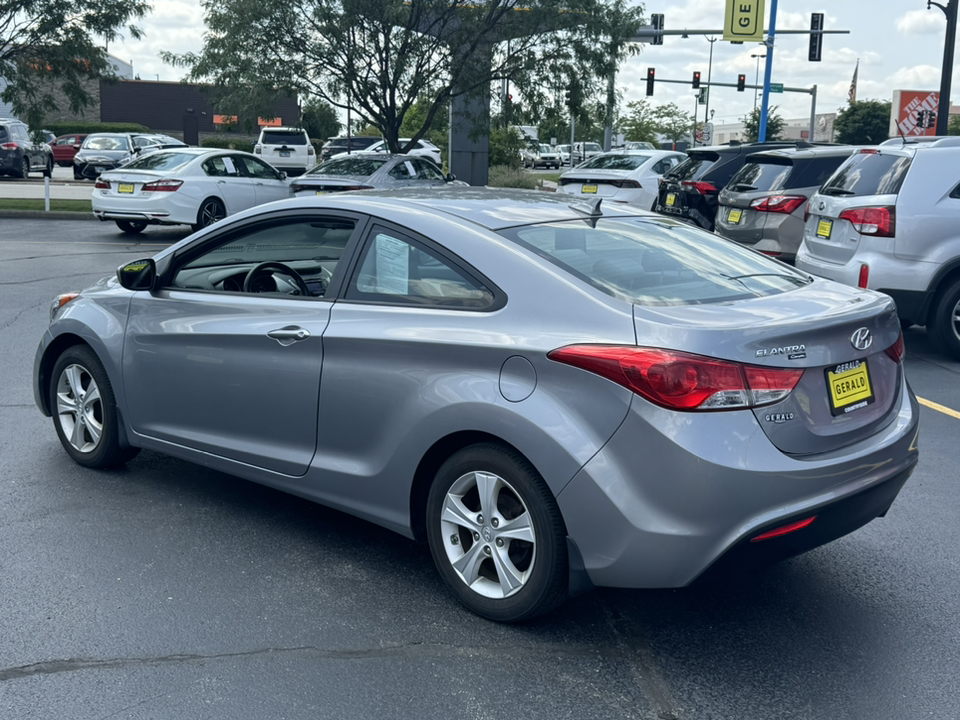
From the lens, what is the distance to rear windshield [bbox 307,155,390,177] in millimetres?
17500

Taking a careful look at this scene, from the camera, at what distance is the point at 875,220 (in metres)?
8.57

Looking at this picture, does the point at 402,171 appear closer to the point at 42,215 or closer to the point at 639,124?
the point at 42,215

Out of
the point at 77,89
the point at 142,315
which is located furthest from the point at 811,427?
the point at 77,89

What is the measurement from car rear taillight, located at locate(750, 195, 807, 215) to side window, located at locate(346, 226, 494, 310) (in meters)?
7.53

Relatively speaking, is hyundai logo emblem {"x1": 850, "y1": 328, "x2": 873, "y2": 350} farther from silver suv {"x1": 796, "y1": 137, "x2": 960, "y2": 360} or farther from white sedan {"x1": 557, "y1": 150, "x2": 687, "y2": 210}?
white sedan {"x1": 557, "y1": 150, "x2": 687, "y2": 210}

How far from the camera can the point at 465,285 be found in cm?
394

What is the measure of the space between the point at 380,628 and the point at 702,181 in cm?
1091

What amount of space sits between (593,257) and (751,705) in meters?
1.69

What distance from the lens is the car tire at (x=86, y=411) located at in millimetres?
5346

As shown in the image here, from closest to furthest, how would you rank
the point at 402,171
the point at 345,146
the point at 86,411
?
the point at 86,411 → the point at 402,171 → the point at 345,146

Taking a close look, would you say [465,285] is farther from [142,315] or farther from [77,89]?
[77,89]

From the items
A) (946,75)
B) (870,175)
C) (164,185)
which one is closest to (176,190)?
(164,185)

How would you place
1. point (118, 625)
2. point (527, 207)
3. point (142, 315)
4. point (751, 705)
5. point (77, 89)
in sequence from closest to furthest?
point (751, 705) < point (118, 625) < point (527, 207) < point (142, 315) < point (77, 89)

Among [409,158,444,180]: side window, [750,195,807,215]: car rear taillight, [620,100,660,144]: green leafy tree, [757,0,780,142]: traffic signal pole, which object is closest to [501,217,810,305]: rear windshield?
[750,195,807,215]: car rear taillight
